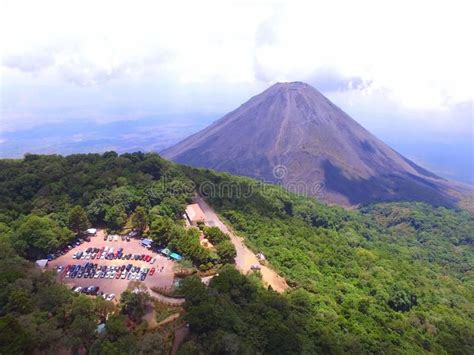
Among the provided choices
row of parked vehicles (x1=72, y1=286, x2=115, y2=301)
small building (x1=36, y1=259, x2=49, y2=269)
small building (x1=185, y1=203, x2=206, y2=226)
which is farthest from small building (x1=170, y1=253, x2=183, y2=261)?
small building (x1=36, y1=259, x2=49, y2=269)

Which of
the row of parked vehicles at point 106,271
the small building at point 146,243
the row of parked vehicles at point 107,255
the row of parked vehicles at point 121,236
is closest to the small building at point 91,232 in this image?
the row of parked vehicles at point 121,236

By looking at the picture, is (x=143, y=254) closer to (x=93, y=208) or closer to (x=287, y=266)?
(x=93, y=208)

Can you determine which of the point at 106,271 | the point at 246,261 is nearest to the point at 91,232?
the point at 106,271

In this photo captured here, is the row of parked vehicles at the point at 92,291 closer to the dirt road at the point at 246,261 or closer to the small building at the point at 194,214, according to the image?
the dirt road at the point at 246,261

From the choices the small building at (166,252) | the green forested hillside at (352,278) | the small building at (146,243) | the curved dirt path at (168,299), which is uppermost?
the small building at (146,243)

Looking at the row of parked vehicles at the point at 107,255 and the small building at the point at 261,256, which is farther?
the small building at the point at 261,256

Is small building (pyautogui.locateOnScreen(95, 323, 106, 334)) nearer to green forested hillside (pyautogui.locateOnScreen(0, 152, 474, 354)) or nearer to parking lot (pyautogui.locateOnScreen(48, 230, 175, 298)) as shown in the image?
green forested hillside (pyautogui.locateOnScreen(0, 152, 474, 354))

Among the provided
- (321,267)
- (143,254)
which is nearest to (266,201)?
(321,267)
